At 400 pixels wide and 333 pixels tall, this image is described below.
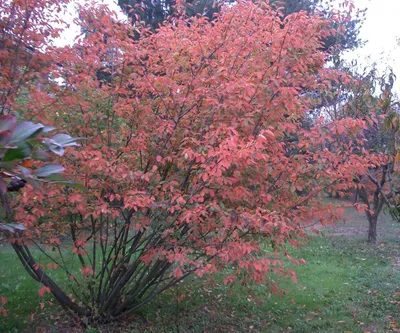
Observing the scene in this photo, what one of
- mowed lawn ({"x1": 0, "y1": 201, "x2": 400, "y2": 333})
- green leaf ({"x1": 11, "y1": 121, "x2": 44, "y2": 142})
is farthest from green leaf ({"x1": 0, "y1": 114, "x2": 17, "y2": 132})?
mowed lawn ({"x1": 0, "y1": 201, "x2": 400, "y2": 333})

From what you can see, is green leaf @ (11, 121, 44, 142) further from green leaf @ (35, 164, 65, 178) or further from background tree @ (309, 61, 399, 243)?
background tree @ (309, 61, 399, 243)

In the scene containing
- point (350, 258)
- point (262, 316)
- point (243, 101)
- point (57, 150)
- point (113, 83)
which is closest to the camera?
point (57, 150)

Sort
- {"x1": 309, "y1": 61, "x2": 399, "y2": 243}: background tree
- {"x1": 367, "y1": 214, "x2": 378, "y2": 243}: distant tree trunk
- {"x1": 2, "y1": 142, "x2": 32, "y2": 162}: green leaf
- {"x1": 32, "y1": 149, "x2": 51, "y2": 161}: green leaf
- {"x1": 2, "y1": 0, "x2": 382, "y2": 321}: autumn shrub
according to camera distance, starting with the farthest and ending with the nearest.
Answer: {"x1": 367, "y1": 214, "x2": 378, "y2": 243}: distant tree trunk → {"x1": 309, "y1": 61, "x2": 399, "y2": 243}: background tree → {"x1": 2, "y1": 0, "x2": 382, "y2": 321}: autumn shrub → {"x1": 32, "y1": 149, "x2": 51, "y2": 161}: green leaf → {"x1": 2, "y1": 142, "x2": 32, "y2": 162}: green leaf

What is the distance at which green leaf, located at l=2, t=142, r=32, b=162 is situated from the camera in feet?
3.88

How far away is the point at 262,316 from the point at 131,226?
9.06ft

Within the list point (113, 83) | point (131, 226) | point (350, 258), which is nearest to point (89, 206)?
point (131, 226)

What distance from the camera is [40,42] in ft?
15.5

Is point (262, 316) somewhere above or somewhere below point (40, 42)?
below

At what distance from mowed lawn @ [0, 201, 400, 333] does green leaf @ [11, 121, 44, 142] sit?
13.9ft

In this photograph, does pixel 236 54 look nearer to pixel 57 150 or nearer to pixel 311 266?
pixel 57 150

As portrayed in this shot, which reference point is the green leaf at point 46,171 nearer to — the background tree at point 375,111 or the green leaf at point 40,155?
the green leaf at point 40,155

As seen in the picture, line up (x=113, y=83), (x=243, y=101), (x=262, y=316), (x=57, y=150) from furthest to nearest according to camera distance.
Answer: (x=262, y=316), (x=113, y=83), (x=243, y=101), (x=57, y=150)

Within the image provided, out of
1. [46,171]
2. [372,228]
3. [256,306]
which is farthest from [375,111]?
[372,228]

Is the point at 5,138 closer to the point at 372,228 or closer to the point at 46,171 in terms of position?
the point at 46,171
